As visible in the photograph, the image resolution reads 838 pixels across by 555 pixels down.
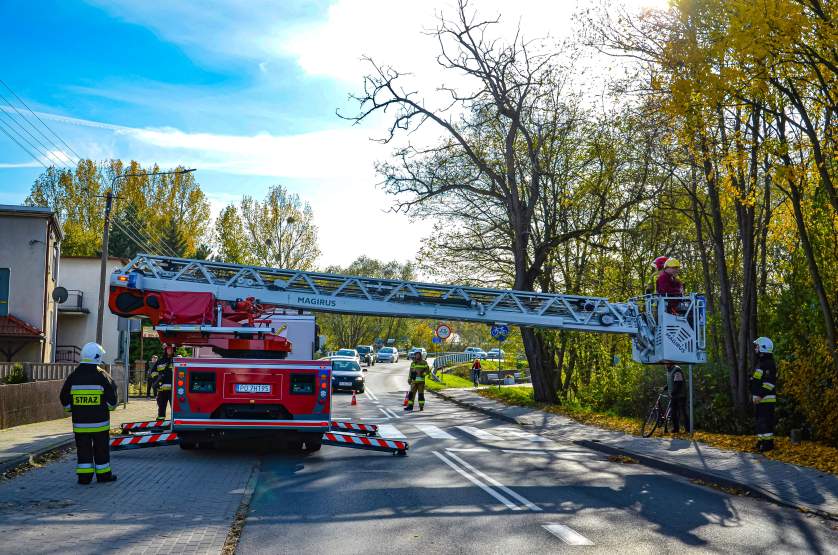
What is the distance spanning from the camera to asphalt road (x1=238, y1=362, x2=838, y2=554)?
7.12m

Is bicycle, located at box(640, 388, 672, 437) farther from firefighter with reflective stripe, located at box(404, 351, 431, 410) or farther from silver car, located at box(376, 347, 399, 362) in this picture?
silver car, located at box(376, 347, 399, 362)

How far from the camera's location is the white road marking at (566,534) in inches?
280

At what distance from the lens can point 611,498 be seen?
9633 millimetres

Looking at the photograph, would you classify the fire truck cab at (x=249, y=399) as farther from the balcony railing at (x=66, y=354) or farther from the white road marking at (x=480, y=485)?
the balcony railing at (x=66, y=354)

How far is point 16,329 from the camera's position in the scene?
3306cm

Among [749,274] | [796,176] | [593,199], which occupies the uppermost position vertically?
[593,199]

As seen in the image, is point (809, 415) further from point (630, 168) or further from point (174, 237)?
point (174, 237)

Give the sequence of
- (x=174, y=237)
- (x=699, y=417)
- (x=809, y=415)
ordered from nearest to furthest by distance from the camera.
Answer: (x=809, y=415) < (x=699, y=417) < (x=174, y=237)

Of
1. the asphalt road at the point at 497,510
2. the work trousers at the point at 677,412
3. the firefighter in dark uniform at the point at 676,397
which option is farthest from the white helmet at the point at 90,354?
the work trousers at the point at 677,412

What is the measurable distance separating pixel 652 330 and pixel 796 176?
452cm

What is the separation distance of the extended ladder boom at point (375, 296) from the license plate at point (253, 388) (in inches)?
89.4

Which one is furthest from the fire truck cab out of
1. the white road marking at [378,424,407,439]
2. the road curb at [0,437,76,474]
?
the white road marking at [378,424,407,439]

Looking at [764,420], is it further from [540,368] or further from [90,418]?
[540,368]

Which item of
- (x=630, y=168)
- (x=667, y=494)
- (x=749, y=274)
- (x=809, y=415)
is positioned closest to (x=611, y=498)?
(x=667, y=494)
